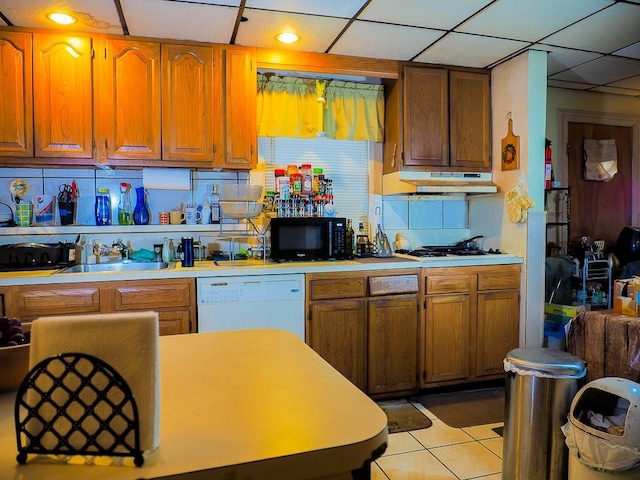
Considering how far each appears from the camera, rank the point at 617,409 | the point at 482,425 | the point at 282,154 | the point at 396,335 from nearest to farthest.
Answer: the point at 617,409 → the point at 482,425 → the point at 396,335 → the point at 282,154

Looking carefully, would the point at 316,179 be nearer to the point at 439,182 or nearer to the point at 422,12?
the point at 439,182

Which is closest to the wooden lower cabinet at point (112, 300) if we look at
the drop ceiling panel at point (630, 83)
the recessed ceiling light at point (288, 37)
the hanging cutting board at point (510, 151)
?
the recessed ceiling light at point (288, 37)

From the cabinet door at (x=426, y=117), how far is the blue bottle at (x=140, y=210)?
72.6 inches

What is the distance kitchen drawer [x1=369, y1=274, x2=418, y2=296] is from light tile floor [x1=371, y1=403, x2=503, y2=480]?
832 millimetres

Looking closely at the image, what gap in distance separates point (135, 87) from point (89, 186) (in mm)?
749

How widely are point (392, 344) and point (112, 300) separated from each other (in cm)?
172

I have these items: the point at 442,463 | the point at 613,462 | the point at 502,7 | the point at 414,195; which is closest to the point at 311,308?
the point at 442,463

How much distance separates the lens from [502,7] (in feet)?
8.34

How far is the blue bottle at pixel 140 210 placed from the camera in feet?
10.3

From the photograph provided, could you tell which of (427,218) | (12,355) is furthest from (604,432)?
(427,218)

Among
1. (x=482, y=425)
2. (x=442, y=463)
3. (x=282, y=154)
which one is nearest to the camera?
(x=442, y=463)

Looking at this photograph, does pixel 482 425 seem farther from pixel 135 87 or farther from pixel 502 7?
pixel 135 87

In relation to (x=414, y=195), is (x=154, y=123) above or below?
above

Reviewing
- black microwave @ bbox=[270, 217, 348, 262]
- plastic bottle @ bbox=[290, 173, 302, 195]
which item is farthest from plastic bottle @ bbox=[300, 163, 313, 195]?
black microwave @ bbox=[270, 217, 348, 262]
